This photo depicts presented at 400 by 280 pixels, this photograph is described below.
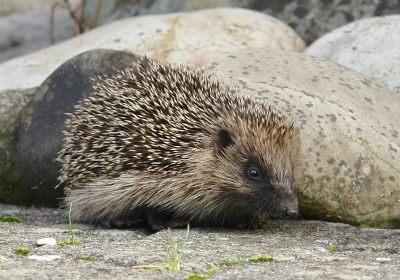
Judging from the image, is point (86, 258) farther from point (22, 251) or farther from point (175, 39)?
point (175, 39)

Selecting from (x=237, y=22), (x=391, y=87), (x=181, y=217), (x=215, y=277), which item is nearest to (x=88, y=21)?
(x=237, y=22)

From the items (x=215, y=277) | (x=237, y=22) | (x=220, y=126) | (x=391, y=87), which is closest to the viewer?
(x=215, y=277)

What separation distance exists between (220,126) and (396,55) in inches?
144

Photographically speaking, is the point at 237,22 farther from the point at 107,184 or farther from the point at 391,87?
the point at 107,184

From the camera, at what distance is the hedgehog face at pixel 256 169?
5336 mm

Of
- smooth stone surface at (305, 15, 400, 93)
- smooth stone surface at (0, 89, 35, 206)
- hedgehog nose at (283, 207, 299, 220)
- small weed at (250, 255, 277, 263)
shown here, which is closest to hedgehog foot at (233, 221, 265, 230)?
hedgehog nose at (283, 207, 299, 220)

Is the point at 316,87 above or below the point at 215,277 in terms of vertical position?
above

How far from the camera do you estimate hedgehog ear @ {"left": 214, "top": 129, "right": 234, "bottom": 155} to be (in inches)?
221

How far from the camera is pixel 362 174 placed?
6211mm

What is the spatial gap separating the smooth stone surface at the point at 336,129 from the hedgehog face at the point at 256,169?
0.57 meters

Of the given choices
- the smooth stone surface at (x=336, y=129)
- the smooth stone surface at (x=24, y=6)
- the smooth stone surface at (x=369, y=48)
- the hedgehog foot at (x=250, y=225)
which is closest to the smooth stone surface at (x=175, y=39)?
the smooth stone surface at (x=369, y=48)

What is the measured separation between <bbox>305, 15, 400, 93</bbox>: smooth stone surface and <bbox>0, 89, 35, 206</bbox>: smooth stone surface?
4.12m

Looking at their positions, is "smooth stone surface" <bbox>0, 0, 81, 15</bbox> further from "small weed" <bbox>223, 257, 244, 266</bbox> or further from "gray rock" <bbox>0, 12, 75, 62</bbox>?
"small weed" <bbox>223, 257, 244, 266</bbox>

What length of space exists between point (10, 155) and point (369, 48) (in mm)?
4808
